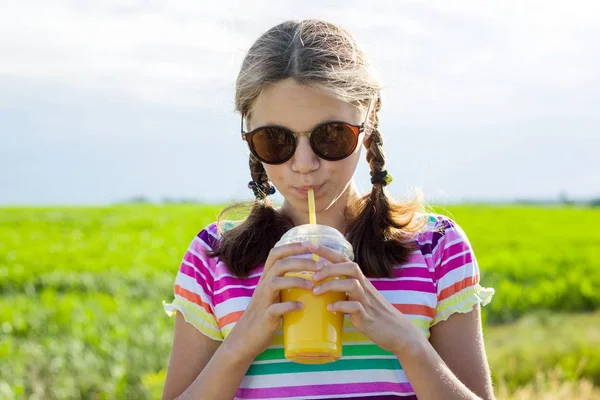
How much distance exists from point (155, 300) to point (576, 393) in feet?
21.7

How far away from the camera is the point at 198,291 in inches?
99.2

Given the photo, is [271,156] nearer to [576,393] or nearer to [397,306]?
[397,306]

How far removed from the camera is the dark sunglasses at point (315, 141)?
229 cm

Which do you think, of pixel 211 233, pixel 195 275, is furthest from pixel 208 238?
pixel 195 275

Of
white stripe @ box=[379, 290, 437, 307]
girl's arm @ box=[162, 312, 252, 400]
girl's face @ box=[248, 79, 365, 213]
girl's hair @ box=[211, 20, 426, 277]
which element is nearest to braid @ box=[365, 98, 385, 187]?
girl's hair @ box=[211, 20, 426, 277]

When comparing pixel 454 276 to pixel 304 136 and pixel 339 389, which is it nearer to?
pixel 339 389

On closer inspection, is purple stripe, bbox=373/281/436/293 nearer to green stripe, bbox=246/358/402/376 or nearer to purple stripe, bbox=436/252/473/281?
purple stripe, bbox=436/252/473/281

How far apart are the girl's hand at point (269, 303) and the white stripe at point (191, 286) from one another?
12.7 inches

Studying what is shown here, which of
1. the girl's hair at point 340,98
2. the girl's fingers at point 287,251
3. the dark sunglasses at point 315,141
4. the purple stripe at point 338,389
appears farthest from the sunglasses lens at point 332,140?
the purple stripe at point 338,389

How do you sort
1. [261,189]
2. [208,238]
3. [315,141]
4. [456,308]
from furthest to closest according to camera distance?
[261,189] → [208,238] → [456,308] → [315,141]

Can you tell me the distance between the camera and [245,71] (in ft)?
8.17

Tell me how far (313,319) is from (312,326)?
0.02m

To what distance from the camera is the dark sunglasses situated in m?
2.29

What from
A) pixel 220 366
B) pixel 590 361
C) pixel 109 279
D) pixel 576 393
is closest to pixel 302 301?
pixel 220 366
